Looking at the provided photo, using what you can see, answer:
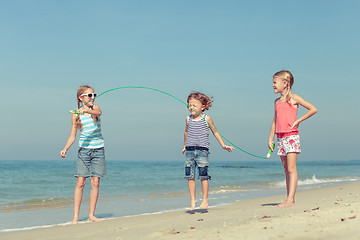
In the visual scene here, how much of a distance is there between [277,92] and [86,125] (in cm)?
255

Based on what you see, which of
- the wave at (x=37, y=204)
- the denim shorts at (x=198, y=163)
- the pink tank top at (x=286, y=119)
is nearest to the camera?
the pink tank top at (x=286, y=119)

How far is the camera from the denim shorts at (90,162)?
549 centimetres

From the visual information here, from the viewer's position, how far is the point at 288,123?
214 inches

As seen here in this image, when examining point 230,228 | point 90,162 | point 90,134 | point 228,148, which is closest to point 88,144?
point 90,134

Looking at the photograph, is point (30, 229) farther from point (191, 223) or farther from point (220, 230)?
point (220, 230)

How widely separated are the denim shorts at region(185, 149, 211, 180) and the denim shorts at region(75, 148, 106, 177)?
46.7 inches

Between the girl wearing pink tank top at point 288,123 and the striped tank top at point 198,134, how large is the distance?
0.89 m

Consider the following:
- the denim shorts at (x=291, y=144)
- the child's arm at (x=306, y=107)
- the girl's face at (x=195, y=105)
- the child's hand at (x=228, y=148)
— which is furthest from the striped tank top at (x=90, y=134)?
the child's arm at (x=306, y=107)

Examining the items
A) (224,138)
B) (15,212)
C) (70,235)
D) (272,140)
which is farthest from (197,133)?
(15,212)

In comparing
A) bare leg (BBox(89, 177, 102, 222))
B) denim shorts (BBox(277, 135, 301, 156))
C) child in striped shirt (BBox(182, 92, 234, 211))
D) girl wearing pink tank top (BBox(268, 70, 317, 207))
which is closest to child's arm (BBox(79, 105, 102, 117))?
bare leg (BBox(89, 177, 102, 222))

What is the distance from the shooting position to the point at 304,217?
378 cm

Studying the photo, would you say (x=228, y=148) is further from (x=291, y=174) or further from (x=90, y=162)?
(x=90, y=162)

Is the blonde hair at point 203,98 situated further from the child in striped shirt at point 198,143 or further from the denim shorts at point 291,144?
the denim shorts at point 291,144

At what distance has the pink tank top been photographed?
5421mm
